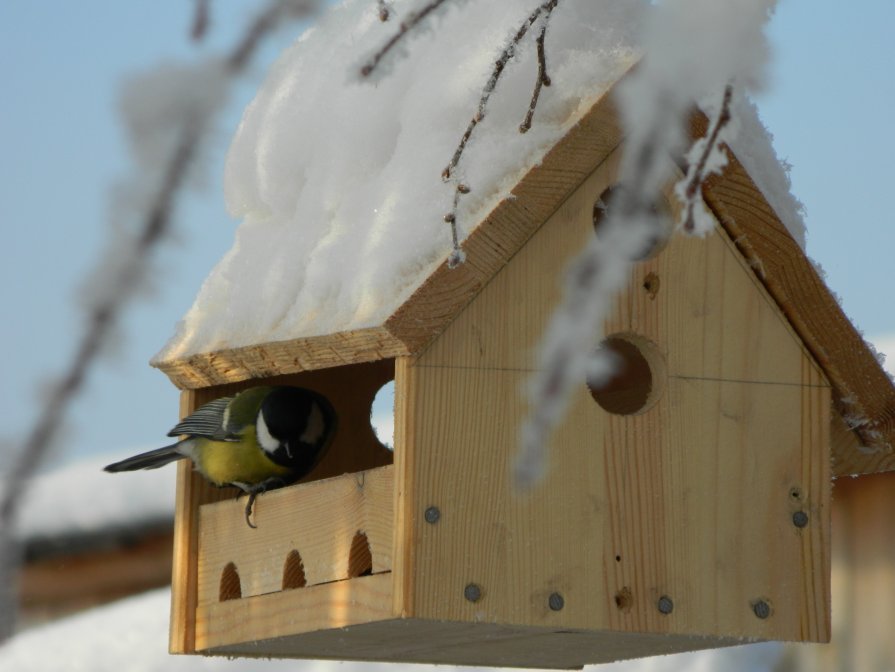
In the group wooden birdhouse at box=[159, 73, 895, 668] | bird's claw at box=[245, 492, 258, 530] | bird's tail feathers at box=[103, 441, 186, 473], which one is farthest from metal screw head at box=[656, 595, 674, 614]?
bird's tail feathers at box=[103, 441, 186, 473]

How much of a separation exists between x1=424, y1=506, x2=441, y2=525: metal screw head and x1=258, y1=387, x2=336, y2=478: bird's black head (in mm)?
740

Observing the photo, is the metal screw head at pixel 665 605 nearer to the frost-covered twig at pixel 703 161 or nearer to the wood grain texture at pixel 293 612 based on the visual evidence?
the wood grain texture at pixel 293 612

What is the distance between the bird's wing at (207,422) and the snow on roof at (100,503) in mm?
1079

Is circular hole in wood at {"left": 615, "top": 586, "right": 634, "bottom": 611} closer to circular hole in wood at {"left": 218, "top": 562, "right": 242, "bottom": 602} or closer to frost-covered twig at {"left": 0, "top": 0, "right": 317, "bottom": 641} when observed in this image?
circular hole in wood at {"left": 218, "top": 562, "right": 242, "bottom": 602}

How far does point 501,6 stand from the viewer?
2.44 m

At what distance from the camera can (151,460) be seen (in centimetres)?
314

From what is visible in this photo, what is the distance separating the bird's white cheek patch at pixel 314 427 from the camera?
2.82m

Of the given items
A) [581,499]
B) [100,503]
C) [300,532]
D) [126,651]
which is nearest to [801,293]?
[581,499]

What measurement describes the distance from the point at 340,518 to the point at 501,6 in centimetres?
92

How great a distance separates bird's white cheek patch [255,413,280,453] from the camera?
285 centimetres

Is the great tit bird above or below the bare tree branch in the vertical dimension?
above

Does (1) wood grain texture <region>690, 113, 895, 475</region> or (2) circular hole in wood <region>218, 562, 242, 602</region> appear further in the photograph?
(2) circular hole in wood <region>218, 562, 242, 602</region>

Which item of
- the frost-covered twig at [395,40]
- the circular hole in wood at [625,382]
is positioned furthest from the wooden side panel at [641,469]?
the frost-covered twig at [395,40]

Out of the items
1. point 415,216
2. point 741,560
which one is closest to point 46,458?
point 415,216
